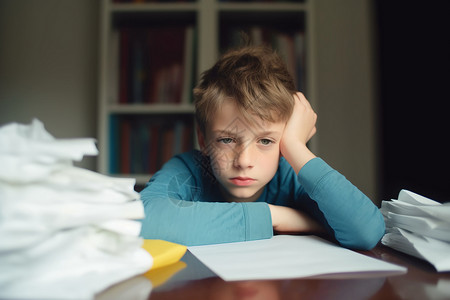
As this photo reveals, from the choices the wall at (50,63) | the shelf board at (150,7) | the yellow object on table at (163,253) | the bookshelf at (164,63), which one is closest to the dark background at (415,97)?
the bookshelf at (164,63)

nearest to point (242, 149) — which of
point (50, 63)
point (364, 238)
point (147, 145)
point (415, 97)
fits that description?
point (364, 238)

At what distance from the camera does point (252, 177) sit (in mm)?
754

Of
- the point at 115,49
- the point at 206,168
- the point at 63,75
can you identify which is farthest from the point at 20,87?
the point at 206,168

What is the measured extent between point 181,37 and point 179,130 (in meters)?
0.47

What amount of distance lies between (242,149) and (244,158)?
0.03 metres

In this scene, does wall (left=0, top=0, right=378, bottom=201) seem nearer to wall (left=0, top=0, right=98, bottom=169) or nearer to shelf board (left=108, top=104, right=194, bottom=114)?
wall (left=0, top=0, right=98, bottom=169)

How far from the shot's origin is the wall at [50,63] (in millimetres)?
2066

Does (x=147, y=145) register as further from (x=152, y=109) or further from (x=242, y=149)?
(x=242, y=149)

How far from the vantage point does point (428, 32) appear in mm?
1411

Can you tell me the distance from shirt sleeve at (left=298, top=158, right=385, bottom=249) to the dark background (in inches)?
32.4

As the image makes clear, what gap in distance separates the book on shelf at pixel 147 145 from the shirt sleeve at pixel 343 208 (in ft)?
4.00

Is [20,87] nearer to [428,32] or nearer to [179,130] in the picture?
Result: [179,130]

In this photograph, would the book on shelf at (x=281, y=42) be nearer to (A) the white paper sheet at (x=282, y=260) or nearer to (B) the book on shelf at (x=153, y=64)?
(B) the book on shelf at (x=153, y=64)

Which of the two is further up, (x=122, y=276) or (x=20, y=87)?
(x=20, y=87)
